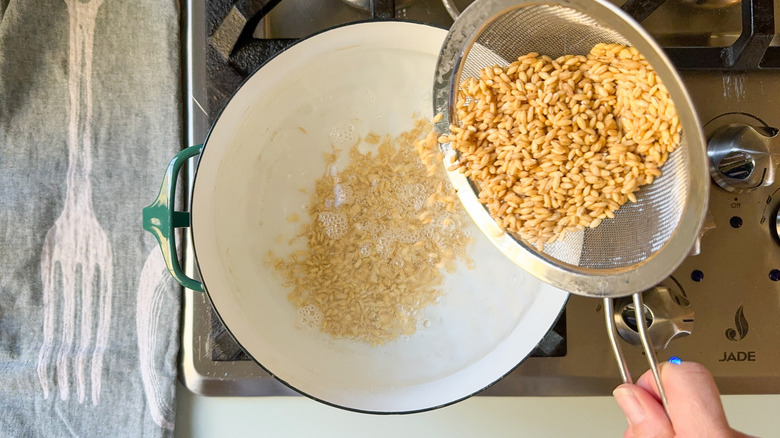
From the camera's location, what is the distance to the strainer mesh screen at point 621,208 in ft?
1.73

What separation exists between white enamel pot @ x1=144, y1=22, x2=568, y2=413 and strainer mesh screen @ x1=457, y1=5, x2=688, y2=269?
63mm

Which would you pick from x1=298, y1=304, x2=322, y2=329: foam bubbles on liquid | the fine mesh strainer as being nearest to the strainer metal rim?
the fine mesh strainer

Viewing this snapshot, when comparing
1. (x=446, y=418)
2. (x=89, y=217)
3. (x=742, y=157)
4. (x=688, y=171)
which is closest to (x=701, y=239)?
(x=742, y=157)

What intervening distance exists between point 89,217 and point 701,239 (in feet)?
2.71

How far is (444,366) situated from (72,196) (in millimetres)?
564

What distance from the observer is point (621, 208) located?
1.94ft

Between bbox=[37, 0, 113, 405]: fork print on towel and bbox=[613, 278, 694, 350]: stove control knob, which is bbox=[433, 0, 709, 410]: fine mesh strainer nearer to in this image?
bbox=[613, 278, 694, 350]: stove control knob

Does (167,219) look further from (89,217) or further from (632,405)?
(632,405)

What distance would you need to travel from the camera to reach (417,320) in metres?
0.74

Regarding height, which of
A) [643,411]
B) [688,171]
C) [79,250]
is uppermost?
[688,171]

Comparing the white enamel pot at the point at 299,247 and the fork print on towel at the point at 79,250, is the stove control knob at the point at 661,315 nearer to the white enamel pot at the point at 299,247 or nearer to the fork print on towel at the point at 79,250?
the white enamel pot at the point at 299,247

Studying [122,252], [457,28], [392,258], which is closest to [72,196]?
[122,252]

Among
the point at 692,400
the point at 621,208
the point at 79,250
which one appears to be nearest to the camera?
the point at 692,400

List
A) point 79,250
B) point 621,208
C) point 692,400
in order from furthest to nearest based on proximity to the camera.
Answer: point 79,250
point 621,208
point 692,400
